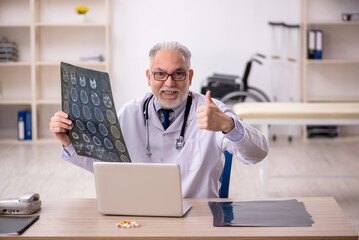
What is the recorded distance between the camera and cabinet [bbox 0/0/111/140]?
6379 mm

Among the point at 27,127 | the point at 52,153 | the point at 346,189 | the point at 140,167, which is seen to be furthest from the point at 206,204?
the point at 27,127

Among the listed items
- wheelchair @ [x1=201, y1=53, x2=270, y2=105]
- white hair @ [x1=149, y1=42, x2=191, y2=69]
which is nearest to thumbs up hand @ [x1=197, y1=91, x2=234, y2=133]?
white hair @ [x1=149, y1=42, x2=191, y2=69]

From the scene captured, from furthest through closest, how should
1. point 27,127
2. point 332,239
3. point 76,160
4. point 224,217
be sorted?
point 27,127 → point 76,160 → point 224,217 → point 332,239

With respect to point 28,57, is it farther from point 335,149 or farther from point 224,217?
point 224,217

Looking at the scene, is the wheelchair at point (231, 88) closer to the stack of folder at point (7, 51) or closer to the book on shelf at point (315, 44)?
the book on shelf at point (315, 44)

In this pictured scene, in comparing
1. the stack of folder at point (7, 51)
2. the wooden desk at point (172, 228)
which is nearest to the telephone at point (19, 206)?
the wooden desk at point (172, 228)

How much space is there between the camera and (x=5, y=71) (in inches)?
256

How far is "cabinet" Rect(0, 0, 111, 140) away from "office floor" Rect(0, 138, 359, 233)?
523 millimetres

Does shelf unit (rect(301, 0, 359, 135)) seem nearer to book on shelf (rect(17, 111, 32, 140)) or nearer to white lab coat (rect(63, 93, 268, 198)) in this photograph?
book on shelf (rect(17, 111, 32, 140))

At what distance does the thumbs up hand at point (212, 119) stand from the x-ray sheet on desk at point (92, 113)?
0.25m

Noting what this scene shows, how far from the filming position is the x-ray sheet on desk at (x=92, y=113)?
1.71 meters

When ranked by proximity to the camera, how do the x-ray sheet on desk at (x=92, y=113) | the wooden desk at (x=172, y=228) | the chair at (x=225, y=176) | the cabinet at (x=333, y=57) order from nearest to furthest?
the wooden desk at (x=172, y=228), the x-ray sheet on desk at (x=92, y=113), the chair at (x=225, y=176), the cabinet at (x=333, y=57)

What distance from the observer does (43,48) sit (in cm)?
646

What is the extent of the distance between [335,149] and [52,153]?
9.27 feet
